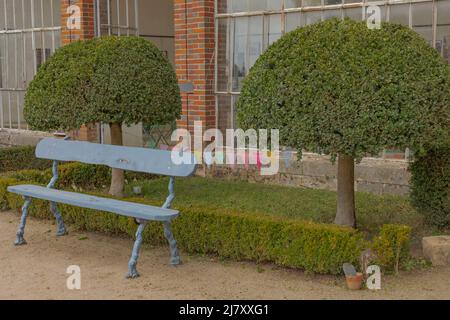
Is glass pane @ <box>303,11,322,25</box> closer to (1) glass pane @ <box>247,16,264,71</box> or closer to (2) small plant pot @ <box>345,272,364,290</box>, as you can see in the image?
(1) glass pane @ <box>247,16,264,71</box>

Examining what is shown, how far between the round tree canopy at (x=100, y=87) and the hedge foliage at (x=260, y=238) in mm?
1341

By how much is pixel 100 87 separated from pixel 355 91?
10.6ft

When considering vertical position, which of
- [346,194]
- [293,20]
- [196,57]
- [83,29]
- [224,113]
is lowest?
[346,194]

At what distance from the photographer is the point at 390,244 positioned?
16.1 ft

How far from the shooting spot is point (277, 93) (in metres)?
5.30

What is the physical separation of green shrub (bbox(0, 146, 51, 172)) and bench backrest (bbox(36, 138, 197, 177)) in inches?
137

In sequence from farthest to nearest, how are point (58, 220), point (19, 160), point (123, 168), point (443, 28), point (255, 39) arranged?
point (19, 160)
point (255, 39)
point (443, 28)
point (58, 220)
point (123, 168)

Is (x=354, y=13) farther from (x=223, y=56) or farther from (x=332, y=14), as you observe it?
(x=223, y=56)

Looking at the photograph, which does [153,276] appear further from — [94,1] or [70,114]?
[94,1]

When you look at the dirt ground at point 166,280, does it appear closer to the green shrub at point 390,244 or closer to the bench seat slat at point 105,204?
the green shrub at point 390,244

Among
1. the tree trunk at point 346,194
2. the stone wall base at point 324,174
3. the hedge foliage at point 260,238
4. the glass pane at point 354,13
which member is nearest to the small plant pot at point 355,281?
the hedge foliage at point 260,238

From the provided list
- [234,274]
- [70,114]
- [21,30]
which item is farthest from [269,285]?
[21,30]

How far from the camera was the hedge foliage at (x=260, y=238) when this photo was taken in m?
4.93

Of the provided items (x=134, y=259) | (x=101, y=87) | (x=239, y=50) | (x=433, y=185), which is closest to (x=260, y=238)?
(x=134, y=259)
